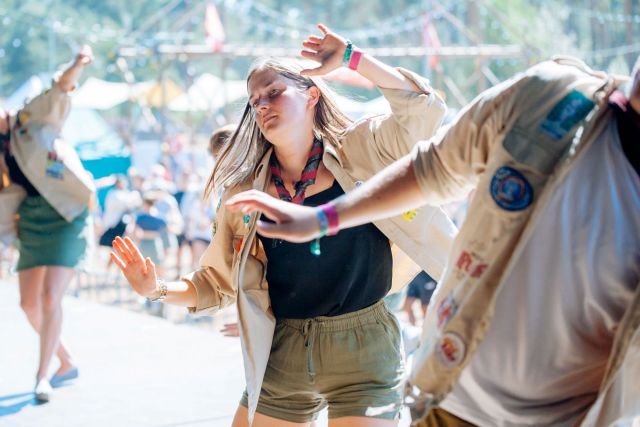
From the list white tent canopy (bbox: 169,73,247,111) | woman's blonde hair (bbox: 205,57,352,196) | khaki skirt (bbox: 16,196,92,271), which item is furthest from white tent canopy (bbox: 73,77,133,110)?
woman's blonde hair (bbox: 205,57,352,196)

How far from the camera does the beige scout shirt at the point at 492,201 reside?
7.68 feet

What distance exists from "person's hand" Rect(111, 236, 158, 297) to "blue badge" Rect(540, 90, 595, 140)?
171cm

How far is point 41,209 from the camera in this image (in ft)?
22.5

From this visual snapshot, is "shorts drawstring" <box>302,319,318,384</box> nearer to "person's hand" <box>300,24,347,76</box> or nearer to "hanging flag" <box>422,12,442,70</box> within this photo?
"person's hand" <box>300,24,347,76</box>

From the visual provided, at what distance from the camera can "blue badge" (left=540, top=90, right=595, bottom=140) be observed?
235 centimetres

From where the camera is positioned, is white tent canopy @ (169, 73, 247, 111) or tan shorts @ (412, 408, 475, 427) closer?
tan shorts @ (412, 408, 475, 427)

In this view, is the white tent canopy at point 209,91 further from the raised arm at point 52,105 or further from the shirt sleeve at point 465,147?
the shirt sleeve at point 465,147

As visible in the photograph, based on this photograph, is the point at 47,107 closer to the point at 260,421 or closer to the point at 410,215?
the point at 260,421

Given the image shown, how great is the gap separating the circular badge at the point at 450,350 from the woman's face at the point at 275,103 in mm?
1390

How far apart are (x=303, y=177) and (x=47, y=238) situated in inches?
141

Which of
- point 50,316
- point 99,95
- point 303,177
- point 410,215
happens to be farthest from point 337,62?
point 99,95

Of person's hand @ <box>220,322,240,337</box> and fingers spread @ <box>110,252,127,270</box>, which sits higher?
fingers spread @ <box>110,252,127,270</box>

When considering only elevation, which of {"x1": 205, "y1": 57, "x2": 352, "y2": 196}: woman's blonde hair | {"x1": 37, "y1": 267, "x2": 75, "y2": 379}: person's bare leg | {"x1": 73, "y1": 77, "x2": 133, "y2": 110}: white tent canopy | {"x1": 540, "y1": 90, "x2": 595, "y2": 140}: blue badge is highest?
{"x1": 540, "y1": 90, "x2": 595, "y2": 140}: blue badge

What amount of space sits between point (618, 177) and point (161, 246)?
11.3 m
